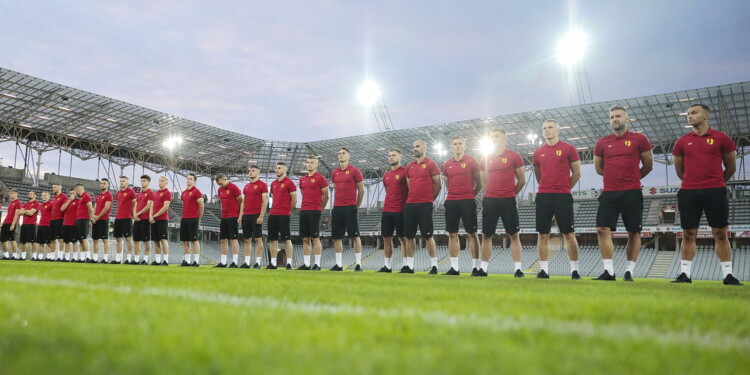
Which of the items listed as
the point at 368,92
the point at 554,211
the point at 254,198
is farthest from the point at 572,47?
the point at 554,211

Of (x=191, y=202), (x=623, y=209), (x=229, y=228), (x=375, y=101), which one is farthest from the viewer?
(x=375, y=101)

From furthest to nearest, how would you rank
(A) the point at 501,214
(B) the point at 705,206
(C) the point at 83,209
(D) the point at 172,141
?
(D) the point at 172,141, (C) the point at 83,209, (A) the point at 501,214, (B) the point at 705,206

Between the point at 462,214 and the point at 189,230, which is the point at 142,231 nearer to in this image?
the point at 189,230

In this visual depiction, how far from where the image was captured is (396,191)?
8883 millimetres

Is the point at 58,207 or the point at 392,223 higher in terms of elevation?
the point at 58,207

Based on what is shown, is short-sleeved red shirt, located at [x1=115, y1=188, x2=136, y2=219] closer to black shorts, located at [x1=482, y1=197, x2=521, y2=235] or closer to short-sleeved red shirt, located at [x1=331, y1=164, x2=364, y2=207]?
short-sleeved red shirt, located at [x1=331, y1=164, x2=364, y2=207]

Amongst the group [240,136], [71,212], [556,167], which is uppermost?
[240,136]

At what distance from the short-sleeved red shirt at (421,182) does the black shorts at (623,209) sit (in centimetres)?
275

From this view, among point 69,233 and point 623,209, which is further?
point 69,233

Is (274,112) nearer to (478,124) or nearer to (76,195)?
(478,124)

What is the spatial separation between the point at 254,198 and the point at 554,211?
249 inches

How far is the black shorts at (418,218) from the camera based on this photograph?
822 cm

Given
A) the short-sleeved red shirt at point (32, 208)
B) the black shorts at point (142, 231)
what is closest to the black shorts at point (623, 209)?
the black shorts at point (142, 231)

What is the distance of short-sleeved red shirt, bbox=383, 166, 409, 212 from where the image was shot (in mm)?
8836
